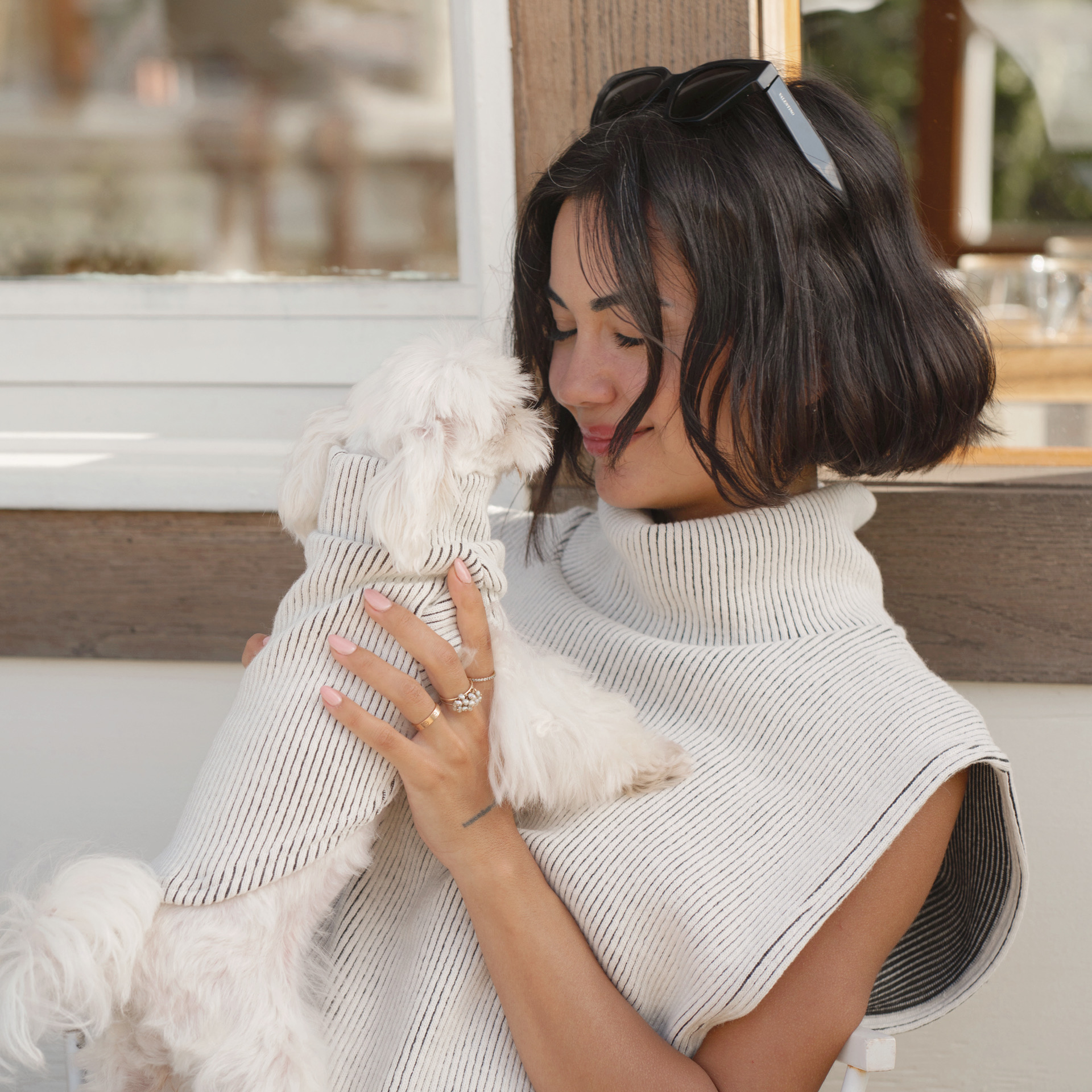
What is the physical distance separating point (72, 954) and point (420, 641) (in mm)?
399

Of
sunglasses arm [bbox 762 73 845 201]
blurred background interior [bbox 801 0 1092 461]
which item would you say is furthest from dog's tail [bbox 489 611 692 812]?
blurred background interior [bbox 801 0 1092 461]

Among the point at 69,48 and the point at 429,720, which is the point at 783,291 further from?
the point at 69,48

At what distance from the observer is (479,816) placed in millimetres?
1033

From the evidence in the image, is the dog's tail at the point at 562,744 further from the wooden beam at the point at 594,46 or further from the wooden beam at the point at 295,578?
the wooden beam at the point at 594,46

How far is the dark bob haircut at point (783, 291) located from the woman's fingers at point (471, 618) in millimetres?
259

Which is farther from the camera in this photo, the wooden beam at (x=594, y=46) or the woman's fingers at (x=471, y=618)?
the wooden beam at (x=594, y=46)

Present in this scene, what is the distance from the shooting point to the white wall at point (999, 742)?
1.45 metres

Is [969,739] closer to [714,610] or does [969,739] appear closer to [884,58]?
[714,610]

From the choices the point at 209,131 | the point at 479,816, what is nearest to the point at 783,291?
the point at 479,816

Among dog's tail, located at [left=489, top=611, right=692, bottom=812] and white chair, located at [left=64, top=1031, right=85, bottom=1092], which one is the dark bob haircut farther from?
white chair, located at [left=64, top=1031, right=85, bottom=1092]

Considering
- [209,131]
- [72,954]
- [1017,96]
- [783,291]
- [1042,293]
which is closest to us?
[72,954]

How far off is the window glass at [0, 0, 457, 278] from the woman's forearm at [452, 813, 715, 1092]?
1.42m

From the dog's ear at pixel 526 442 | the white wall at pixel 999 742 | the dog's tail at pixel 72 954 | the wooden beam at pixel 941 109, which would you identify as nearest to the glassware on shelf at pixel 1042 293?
the wooden beam at pixel 941 109

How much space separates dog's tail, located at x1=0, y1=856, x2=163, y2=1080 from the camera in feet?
2.82
